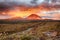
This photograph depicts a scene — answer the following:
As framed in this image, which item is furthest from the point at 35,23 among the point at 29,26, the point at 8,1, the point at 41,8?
the point at 8,1

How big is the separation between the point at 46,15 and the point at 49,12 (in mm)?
121

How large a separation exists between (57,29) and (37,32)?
1.81 ft

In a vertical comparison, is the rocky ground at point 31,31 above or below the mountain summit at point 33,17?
below

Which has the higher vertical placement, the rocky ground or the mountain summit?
the mountain summit

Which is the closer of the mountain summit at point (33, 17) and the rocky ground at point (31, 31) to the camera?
the rocky ground at point (31, 31)

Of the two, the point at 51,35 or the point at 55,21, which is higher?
the point at 55,21

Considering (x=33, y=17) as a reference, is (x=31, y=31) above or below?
below

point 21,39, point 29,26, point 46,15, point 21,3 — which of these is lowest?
point 21,39

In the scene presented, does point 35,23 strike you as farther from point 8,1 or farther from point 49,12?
point 8,1

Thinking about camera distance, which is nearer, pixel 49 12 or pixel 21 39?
pixel 21 39

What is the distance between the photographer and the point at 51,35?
3.54 m

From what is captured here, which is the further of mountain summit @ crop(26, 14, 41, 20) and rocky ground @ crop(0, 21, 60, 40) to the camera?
mountain summit @ crop(26, 14, 41, 20)

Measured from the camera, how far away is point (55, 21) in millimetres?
3631

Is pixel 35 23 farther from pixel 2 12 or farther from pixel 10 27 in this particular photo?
pixel 2 12
